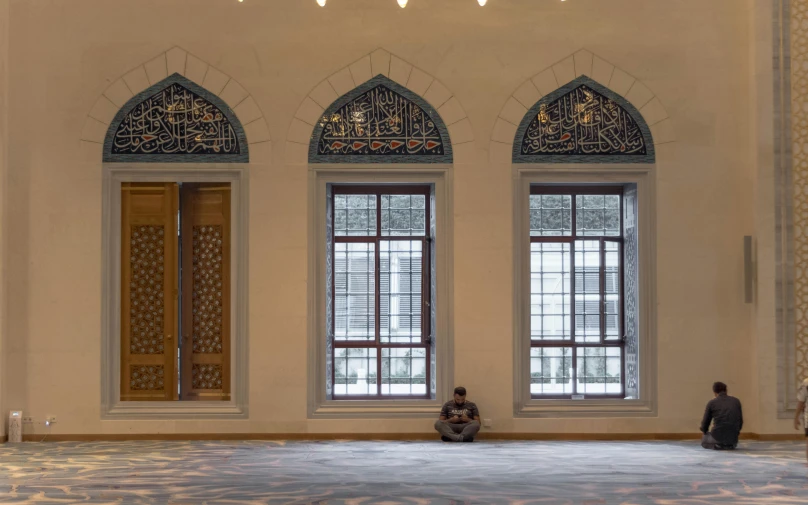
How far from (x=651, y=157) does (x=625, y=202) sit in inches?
18.6

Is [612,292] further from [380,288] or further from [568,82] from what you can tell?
[380,288]

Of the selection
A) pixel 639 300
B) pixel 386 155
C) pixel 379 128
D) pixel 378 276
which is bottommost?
pixel 639 300

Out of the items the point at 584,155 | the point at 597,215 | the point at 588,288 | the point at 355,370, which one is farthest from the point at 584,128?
the point at 355,370

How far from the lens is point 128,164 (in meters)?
7.77

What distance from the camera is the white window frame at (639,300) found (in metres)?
7.84

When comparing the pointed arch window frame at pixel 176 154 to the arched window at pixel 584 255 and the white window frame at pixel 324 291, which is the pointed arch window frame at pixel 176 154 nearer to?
the white window frame at pixel 324 291

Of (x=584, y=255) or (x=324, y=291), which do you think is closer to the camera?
(x=324, y=291)

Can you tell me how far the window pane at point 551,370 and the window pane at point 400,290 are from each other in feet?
3.16

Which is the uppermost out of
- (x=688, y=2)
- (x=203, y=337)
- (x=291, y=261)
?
(x=688, y=2)

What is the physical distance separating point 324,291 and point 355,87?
1.58 metres

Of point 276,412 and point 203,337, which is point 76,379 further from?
point 276,412

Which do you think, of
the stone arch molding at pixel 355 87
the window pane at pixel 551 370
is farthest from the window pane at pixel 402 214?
the window pane at pixel 551 370

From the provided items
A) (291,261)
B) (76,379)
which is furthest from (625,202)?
(76,379)

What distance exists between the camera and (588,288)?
8180 mm
